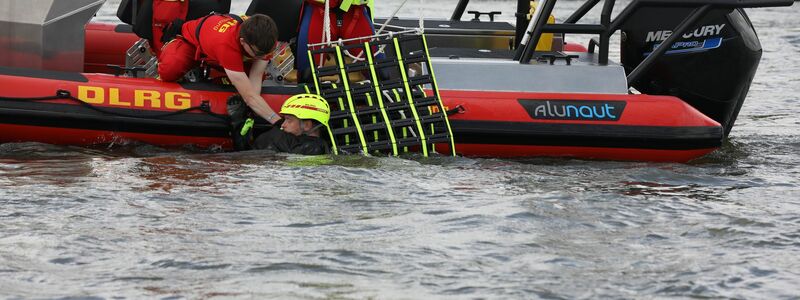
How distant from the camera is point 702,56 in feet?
25.1

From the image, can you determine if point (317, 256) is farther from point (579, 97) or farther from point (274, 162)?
point (579, 97)

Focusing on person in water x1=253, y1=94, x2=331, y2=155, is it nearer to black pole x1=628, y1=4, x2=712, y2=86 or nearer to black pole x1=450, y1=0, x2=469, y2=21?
black pole x1=628, y1=4, x2=712, y2=86

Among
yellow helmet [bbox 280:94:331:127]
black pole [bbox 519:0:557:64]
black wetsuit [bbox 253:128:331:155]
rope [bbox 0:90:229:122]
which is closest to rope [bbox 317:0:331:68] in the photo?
yellow helmet [bbox 280:94:331:127]

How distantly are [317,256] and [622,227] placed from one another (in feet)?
4.85

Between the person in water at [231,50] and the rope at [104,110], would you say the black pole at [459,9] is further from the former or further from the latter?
the rope at [104,110]

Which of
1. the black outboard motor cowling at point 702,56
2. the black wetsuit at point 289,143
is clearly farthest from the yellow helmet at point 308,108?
the black outboard motor cowling at point 702,56

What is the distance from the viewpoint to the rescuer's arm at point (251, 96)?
707 cm

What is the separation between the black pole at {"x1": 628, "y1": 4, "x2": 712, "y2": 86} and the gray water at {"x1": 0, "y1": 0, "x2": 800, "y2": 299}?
0.57m

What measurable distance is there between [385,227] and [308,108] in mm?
1584

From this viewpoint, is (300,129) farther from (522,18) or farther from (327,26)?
(522,18)

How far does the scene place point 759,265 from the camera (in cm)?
520

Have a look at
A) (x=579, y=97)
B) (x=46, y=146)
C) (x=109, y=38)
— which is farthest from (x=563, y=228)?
(x=109, y=38)

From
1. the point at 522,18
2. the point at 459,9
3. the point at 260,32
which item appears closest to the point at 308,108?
the point at 260,32

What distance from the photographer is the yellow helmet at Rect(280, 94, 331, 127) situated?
6.99m
